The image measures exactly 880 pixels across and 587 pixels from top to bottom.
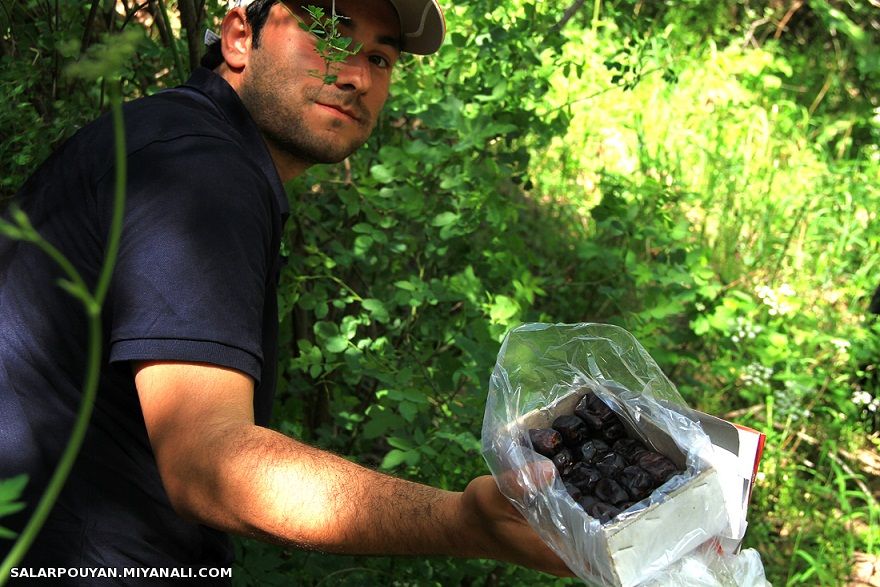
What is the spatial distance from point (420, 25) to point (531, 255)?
1193mm

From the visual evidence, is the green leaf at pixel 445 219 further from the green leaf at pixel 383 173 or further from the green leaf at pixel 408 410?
the green leaf at pixel 408 410

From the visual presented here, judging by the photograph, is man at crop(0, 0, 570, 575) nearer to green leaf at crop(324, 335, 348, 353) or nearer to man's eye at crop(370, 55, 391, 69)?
man's eye at crop(370, 55, 391, 69)

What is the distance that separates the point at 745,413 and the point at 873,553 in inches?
28.2

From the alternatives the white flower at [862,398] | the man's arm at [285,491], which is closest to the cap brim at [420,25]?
the man's arm at [285,491]

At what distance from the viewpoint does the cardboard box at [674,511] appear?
133cm

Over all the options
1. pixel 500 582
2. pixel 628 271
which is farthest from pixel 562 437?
pixel 628 271

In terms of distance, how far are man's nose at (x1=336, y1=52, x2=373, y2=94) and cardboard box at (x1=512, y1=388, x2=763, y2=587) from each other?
95 cm

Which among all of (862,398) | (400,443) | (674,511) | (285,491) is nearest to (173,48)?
(400,443)

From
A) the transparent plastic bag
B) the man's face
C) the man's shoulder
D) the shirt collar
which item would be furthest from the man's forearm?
the man's face

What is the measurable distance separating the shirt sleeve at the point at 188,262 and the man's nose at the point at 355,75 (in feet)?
2.10

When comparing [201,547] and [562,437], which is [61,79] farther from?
[562,437]

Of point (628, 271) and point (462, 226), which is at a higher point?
point (462, 226)

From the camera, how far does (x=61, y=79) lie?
2811 mm

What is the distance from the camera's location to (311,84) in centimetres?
208
